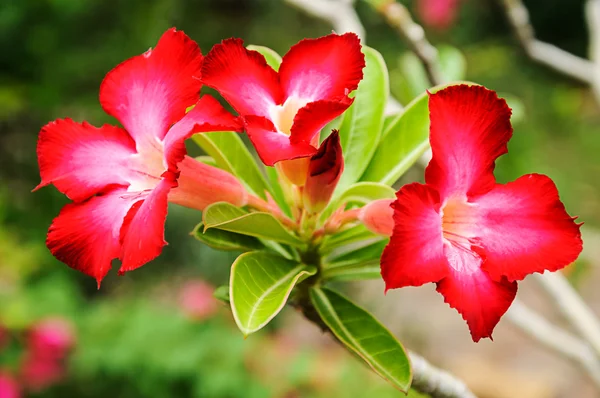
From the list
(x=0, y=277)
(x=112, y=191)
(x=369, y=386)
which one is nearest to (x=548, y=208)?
(x=112, y=191)

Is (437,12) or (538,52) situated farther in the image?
(437,12)

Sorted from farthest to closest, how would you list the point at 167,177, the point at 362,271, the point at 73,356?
the point at 73,356, the point at 362,271, the point at 167,177

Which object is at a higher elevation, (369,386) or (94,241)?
(94,241)

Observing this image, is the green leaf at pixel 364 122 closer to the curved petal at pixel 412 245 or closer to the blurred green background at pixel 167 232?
the curved petal at pixel 412 245

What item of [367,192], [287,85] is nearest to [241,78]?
[287,85]

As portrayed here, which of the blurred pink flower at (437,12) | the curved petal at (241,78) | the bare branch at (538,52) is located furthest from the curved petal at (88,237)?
the blurred pink flower at (437,12)

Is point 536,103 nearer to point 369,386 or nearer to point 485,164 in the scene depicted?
point 369,386

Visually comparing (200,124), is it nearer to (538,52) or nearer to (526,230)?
(526,230)
